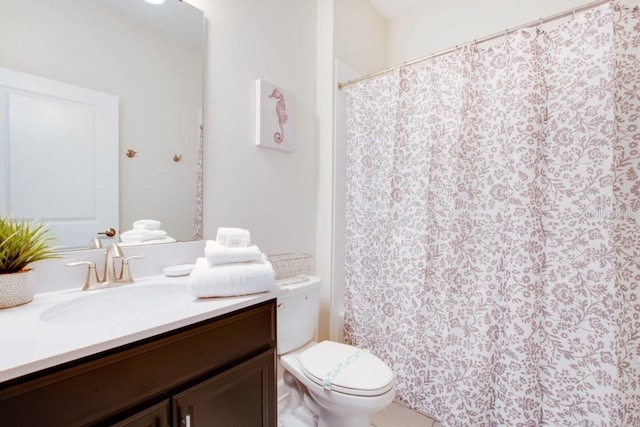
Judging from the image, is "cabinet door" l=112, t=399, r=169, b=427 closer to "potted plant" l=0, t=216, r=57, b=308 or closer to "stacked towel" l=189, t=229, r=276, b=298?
"stacked towel" l=189, t=229, r=276, b=298

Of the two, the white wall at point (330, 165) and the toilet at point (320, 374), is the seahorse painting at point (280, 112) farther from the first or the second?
the toilet at point (320, 374)

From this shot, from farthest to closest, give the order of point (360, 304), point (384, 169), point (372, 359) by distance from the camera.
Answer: point (360, 304) → point (384, 169) → point (372, 359)

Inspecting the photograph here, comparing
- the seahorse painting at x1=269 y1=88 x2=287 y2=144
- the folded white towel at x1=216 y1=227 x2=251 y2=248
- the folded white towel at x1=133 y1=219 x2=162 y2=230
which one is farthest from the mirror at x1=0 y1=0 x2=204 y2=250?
the seahorse painting at x1=269 y1=88 x2=287 y2=144

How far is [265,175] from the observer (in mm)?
1607

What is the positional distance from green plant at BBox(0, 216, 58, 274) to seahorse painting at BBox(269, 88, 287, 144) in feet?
3.48

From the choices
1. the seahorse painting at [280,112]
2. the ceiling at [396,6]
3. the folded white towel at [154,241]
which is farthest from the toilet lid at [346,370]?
the ceiling at [396,6]

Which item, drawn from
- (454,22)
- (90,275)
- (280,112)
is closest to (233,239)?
(90,275)

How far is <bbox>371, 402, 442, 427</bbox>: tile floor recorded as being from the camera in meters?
1.57

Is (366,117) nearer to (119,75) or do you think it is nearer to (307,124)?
(307,124)

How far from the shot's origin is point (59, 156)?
97 centimetres

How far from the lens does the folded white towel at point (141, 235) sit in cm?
113

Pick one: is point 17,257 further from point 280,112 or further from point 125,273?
point 280,112

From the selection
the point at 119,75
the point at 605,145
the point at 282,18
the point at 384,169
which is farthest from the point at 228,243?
the point at 605,145

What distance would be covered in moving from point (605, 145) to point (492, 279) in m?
0.70
